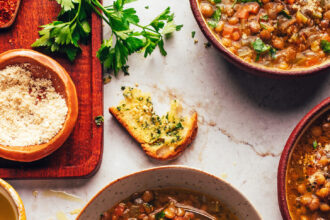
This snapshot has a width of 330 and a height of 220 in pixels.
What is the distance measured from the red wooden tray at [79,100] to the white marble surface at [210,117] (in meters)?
0.12

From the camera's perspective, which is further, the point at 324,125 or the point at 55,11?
the point at 55,11

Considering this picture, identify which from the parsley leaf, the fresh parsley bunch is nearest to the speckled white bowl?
the fresh parsley bunch

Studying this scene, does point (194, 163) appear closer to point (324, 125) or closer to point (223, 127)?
point (223, 127)

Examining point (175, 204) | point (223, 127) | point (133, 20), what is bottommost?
point (175, 204)

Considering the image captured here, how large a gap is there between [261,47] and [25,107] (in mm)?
1747

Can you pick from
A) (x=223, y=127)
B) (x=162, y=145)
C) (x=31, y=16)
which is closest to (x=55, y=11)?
(x=31, y=16)

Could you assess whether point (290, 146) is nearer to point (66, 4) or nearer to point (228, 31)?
point (228, 31)

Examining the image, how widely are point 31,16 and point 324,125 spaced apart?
2.33m

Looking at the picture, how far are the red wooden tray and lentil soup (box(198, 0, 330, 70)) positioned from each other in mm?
957

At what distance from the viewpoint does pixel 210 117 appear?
3621 millimetres

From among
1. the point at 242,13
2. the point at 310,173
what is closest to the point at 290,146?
the point at 310,173

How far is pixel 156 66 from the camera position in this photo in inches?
144

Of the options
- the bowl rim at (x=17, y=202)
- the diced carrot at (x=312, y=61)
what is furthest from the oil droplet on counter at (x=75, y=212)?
the diced carrot at (x=312, y=61)

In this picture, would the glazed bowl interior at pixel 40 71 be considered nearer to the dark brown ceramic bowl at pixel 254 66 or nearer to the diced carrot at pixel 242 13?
the dark brown ceramic bowl at pixel 254 66
